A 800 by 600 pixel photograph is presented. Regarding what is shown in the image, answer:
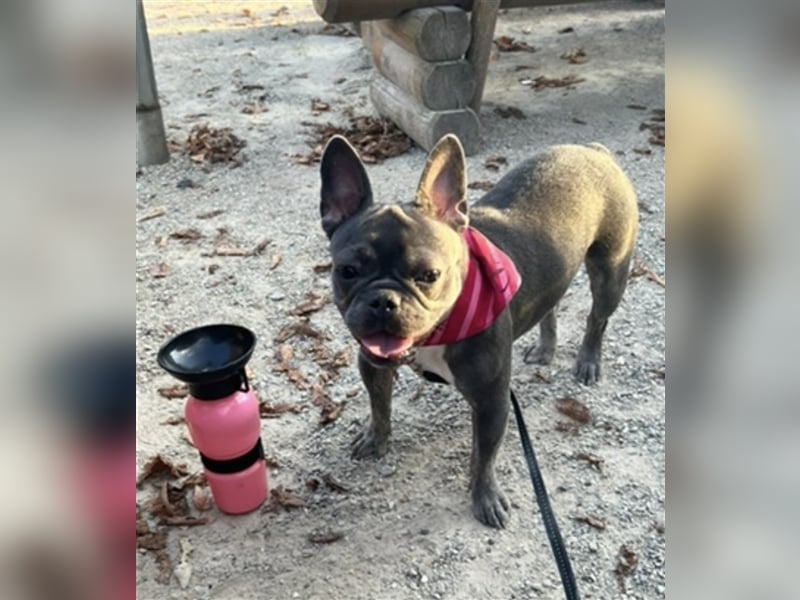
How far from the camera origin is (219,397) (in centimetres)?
276

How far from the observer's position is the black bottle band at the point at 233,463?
2908 mm

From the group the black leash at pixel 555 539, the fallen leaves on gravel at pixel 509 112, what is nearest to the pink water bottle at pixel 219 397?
the black leash at pixel 555 539

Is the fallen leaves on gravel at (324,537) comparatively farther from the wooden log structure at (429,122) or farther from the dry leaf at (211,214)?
the wooden log structure at (429,122)

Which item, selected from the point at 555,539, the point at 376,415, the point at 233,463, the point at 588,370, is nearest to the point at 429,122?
the point at 588,370

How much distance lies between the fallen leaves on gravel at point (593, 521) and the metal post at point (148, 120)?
4.48 meters

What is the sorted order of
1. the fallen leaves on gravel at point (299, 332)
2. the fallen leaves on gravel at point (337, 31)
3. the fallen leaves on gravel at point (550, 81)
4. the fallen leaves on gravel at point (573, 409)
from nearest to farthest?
1. the fallen leaves on gravel at point (573, 409)
2. the fallen leaves on gravel at point (299, 332)
3. the fallen leaves on gravel at point (550, 81)
4. the fallen leaves on gravel at point (337, 31)

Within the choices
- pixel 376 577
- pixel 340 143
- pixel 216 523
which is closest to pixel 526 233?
pixel 340 143

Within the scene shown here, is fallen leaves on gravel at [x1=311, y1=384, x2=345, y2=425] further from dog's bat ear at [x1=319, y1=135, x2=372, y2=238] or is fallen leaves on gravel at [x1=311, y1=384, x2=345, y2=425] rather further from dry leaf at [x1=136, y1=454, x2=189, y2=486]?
dog's bat ear at [x1=319, y1=135, x2=372, y2=238]

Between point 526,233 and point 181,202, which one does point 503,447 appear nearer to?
point 526,233

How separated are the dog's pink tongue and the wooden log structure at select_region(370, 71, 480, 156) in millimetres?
3917

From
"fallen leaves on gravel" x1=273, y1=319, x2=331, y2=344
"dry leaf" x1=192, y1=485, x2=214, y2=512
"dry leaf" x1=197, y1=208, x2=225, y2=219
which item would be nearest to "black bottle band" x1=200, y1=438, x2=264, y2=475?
"dry leaf" x1=192, y1=485, x2=214, y2=512

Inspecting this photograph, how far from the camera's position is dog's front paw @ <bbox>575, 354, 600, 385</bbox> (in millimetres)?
3730
